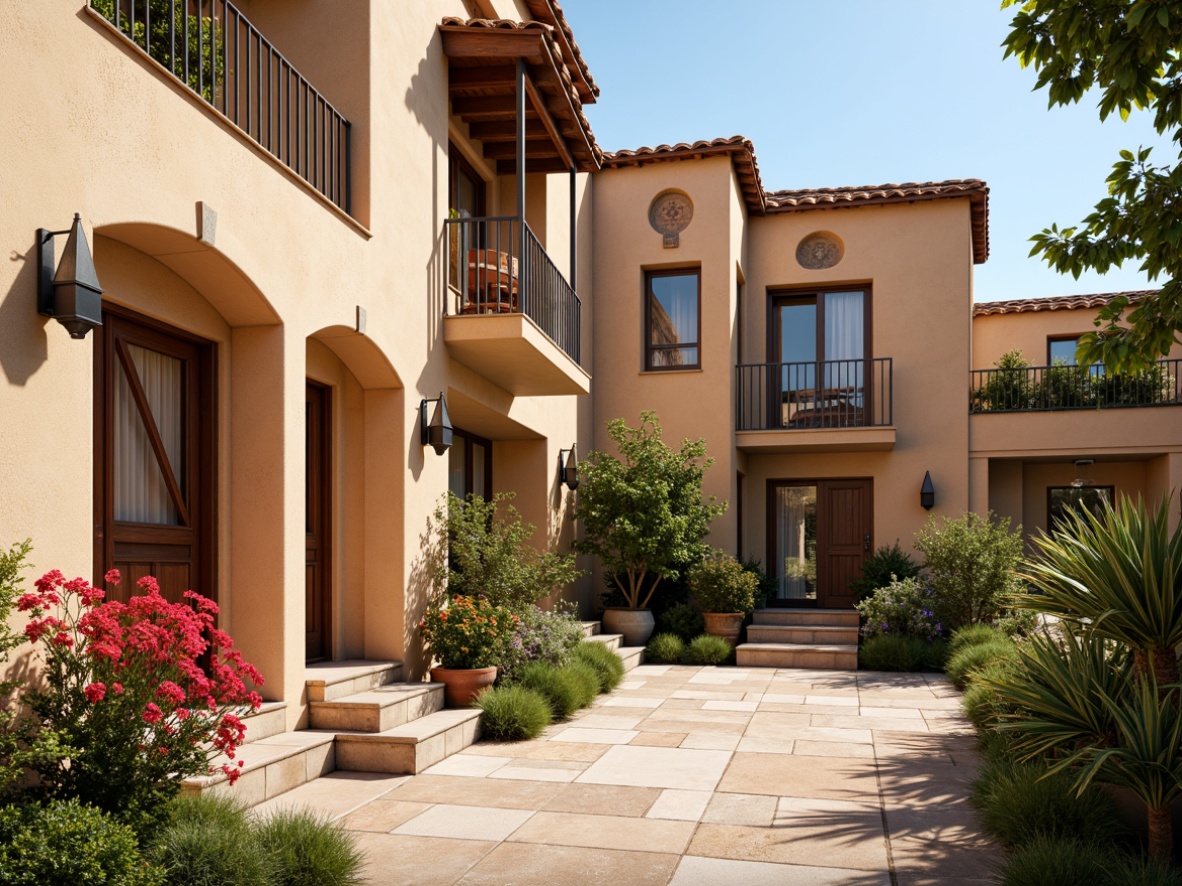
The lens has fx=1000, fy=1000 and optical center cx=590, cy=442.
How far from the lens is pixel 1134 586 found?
4805mm

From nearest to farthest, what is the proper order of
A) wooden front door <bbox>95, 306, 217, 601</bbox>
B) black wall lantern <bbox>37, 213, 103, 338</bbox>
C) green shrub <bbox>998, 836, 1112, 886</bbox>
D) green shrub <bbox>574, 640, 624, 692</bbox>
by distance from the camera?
green shrub <bbox>998, 836, 1112, 886</bbox> → black wall lantern <bbox>37, 213, 103, 338</bbox> → wooden front door <bbox>95, 306, 217, 601</bbox> → green shrub <bbox>574, 640, 624, 692</bbox>

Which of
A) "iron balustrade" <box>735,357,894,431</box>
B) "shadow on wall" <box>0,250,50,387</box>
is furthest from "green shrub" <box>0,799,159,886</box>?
"iron balustrade" <box>735,357,894,431</box>

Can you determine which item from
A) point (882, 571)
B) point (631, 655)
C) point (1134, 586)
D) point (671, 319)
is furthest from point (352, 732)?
point (671, 319)

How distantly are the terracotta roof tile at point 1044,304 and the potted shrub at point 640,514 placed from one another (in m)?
A: 7.41

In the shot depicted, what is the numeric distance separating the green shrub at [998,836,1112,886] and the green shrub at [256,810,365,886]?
2.84m

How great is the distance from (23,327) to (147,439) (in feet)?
6.66

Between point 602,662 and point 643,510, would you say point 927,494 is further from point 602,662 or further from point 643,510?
point 602,662

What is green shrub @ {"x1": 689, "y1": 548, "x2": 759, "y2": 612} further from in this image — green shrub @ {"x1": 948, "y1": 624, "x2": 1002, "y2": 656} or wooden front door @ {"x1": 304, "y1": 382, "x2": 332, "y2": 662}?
wooden front door @ {"x1": 304, "y1": 382, "x2": 332, "y2": 662}

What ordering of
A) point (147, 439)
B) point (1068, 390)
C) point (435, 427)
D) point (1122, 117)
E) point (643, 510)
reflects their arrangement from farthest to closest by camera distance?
point (1068, 390) → point (643, 510) → point (435, 427) → point (147, 439) → point (1122, 117)

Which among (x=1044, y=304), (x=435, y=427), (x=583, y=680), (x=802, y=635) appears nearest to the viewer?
(x=435, y=427)

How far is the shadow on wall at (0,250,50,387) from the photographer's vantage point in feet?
13.7

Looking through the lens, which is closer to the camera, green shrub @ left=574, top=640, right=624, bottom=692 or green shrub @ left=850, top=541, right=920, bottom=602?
green shrub @ left=574, top=640, right=624, bottom=692

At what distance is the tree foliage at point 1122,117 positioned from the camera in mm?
5164

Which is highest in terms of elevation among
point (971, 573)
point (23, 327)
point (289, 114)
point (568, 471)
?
point (289, 114)
